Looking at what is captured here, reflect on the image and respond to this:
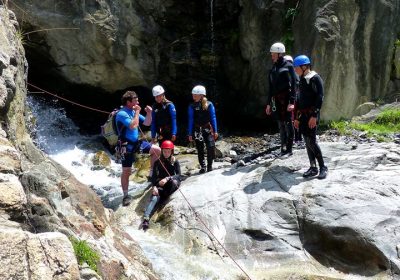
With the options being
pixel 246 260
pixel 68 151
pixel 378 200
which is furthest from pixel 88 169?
pixel 378 200

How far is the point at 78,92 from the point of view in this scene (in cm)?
2102

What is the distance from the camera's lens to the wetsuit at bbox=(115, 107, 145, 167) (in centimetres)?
1011

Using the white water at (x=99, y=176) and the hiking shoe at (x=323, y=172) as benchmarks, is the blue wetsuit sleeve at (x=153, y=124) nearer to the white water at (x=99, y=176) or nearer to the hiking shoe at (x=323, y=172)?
the white water at (x=99, y=176)

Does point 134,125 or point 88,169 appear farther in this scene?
point 88,169

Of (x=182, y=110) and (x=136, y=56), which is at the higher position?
(x=136, y=56)

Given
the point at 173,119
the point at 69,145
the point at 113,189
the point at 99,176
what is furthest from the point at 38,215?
the point at 69,145

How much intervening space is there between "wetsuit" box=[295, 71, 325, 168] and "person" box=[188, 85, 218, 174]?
243 cm

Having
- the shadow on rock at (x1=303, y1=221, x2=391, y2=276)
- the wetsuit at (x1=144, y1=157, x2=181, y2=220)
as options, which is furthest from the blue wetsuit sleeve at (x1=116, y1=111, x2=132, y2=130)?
the shadow on rock at (x1=303, y1=221, x2=391, y2=276)

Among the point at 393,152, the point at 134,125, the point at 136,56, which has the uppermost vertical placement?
the point at 136,56

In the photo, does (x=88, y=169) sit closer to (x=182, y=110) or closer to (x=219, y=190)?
(x=182, y=110)

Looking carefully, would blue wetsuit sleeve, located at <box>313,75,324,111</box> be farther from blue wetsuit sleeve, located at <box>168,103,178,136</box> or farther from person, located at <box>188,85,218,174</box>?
blue wetsuit sleeve, located at <box>168,103,178,136</box>

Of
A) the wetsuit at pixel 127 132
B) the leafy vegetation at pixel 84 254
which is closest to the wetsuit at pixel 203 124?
the wetsuit at pixel 127 132

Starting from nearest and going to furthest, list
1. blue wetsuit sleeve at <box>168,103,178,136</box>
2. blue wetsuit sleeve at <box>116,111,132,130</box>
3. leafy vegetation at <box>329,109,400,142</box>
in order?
blue wetsuit sleeve at <box>116,111,132,130</box> < blue wetsuit sleeve at <box>168,103,178,136</box> < leafy vegetation at <box>329,109,400,142</box>

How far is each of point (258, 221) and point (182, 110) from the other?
12769mm
